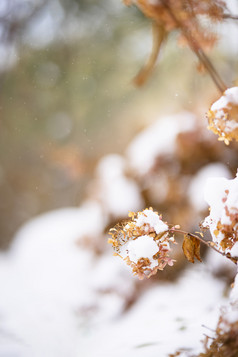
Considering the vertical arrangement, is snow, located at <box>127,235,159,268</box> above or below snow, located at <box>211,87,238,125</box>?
below

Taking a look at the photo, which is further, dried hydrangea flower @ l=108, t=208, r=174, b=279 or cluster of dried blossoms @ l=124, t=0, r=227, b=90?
cluster of dried blossoms @ l=124, t=0, r=227, b=90

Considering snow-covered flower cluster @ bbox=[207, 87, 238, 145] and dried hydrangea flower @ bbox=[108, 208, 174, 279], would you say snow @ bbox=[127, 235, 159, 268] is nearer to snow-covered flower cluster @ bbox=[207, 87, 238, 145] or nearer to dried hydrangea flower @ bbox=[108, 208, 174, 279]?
dried hydrangea flower @ bbox=[108, 208, 174, 279]

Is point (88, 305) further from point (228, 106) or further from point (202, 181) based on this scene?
point (228, 106)

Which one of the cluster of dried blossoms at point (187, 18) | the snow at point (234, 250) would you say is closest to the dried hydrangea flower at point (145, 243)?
the snow at point (234, 250)

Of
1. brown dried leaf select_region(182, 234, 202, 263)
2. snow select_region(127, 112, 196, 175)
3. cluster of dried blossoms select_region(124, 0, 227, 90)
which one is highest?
snow select_region(127, 112, 196, 175)

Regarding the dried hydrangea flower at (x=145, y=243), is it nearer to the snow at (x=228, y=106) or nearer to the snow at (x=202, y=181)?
the snow at (x=228, y=106)

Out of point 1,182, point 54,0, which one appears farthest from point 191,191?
point 1,182

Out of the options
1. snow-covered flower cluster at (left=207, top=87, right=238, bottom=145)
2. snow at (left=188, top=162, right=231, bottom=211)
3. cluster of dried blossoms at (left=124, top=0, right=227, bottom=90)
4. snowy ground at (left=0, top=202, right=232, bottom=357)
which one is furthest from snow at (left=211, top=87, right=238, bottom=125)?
snow at (left=188, top=162, right=231, bottom=211)
